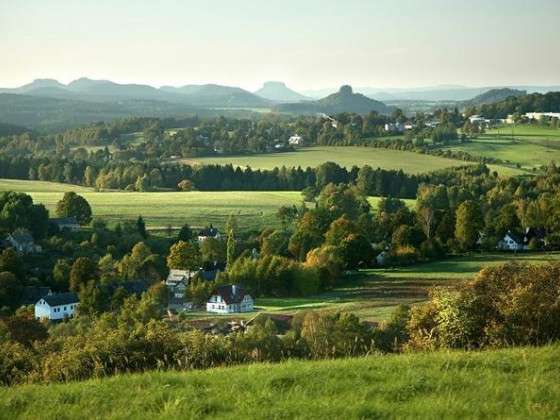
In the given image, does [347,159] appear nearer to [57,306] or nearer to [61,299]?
[61,299]

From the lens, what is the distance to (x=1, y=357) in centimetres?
1171

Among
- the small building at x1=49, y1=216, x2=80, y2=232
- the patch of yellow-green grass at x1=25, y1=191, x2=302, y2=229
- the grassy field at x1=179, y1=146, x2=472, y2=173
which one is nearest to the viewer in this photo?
the small building at x1=49, y1=216, x2=80, y2=232

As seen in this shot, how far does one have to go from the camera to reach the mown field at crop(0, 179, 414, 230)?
2621 inches

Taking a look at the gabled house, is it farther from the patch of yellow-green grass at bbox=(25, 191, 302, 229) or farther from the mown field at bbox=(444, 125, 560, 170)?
the mown field at bbox=(444, 125, 560, 170)

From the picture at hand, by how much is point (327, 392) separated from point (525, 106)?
132m

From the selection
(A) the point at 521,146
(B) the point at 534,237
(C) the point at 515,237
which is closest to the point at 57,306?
(C) the point at 515,237

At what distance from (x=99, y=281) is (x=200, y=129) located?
10600 centimetres

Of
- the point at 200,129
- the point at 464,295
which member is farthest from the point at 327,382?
the point at 200,129

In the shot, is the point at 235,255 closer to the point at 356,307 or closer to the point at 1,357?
the point at 356,307

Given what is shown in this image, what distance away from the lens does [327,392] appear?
26.7 ft

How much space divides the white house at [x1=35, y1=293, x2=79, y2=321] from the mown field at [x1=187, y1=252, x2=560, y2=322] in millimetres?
7297

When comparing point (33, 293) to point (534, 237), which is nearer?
point (33, 293)

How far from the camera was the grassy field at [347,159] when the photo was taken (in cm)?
9600

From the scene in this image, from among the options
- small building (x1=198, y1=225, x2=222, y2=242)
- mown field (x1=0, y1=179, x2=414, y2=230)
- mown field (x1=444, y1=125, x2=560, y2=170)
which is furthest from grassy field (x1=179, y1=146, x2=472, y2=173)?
small building (x1=198, y1=225, x2=222, y2=242)
